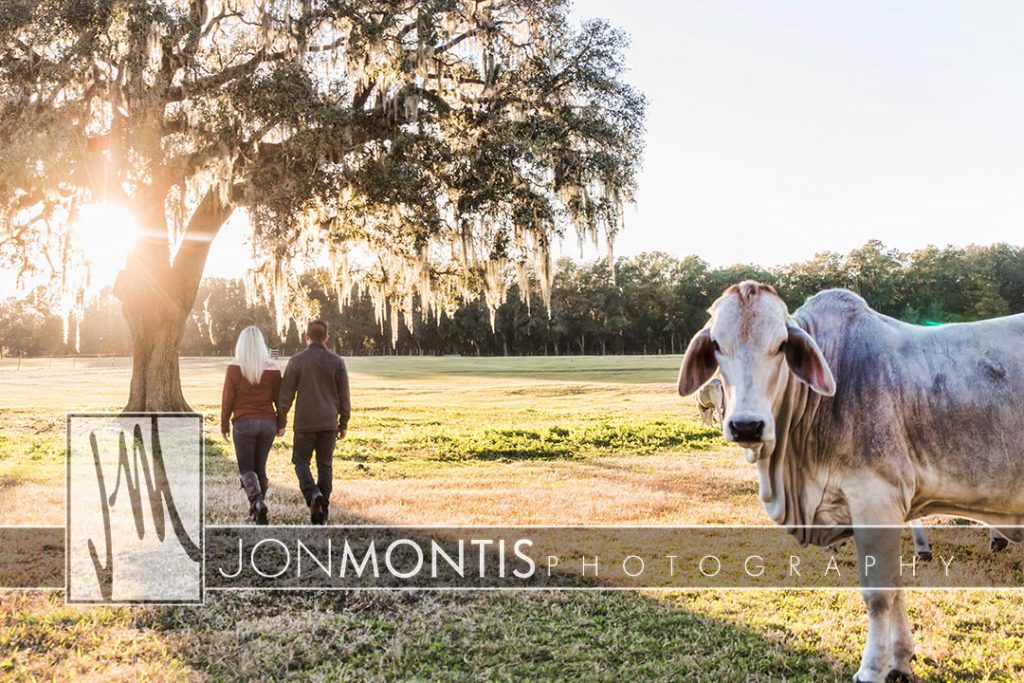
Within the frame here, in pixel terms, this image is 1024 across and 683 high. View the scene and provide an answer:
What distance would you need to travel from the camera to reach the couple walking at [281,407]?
8031 millimetres

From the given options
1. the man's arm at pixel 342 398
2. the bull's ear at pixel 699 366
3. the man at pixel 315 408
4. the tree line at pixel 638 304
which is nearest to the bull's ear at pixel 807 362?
the bull's ear at pixel 699 366

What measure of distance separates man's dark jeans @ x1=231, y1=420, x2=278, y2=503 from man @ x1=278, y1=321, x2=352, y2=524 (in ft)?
0.45

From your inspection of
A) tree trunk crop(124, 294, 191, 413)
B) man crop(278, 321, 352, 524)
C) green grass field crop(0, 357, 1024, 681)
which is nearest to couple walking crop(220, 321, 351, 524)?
man crop(278, 321, 352, 524)

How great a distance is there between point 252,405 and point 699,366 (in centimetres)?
554

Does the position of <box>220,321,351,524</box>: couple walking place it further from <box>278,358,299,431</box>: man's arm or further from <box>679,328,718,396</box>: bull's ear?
<box>679,328,718,396</box>: bull's ear

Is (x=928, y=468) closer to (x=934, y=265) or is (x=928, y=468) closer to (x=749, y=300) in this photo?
(x=749, y=300)

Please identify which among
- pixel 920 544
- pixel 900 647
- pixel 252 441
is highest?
pixel 252 441

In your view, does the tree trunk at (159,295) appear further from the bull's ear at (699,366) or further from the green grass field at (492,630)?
the bull's ear at (699,366)

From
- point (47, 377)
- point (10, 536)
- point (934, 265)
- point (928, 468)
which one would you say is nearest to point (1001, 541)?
point (928, 468)

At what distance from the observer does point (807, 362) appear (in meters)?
3.73

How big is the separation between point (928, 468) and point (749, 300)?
4.17 ft

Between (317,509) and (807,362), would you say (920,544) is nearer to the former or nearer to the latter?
(807,362)

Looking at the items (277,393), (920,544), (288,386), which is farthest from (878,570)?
(277,393)

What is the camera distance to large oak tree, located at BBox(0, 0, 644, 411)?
15.2m
